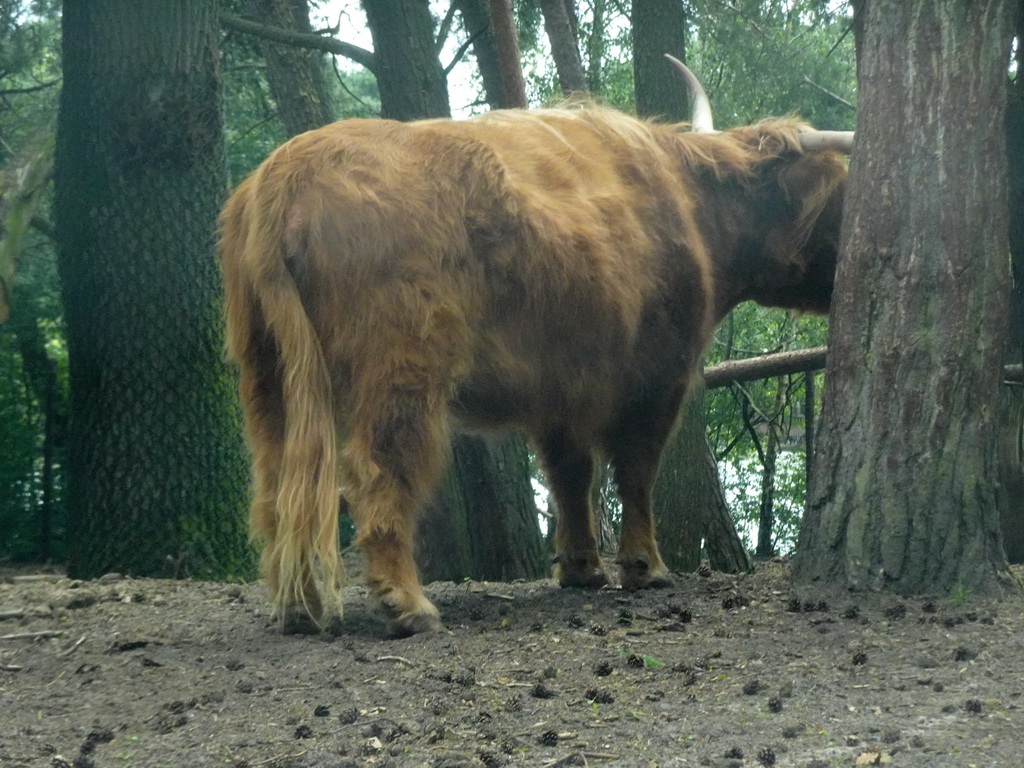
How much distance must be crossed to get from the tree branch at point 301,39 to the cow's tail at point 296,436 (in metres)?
3.55

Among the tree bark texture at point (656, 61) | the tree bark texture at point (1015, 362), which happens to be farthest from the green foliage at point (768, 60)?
the tree bark texture at point (1015, 362)

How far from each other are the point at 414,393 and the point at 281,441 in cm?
63

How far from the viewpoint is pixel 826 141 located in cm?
631

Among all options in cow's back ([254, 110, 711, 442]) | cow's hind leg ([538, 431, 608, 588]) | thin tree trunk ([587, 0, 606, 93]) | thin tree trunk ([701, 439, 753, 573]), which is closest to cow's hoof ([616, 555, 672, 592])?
cow's hind leg ([538, 431, 608, 588])

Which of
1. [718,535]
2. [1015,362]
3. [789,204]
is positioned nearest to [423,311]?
[789,204]

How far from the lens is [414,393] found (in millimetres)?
4355

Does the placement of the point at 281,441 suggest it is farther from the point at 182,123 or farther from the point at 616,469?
the point at 182,123

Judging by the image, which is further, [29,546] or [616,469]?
[29,546]

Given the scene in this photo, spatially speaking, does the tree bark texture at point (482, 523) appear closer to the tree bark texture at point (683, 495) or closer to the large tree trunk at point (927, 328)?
the tree bark texture at point (683, 495)

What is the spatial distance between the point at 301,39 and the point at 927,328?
488cm

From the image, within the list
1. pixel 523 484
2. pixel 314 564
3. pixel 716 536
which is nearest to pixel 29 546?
pixel 523 484

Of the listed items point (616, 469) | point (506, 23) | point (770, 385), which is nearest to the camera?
point (616, 469)

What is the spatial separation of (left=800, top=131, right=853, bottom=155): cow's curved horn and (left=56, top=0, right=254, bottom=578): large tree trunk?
305 cm

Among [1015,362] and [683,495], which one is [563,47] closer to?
[683,495]
